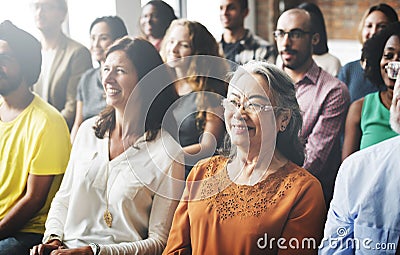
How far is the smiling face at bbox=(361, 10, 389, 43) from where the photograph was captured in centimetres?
323

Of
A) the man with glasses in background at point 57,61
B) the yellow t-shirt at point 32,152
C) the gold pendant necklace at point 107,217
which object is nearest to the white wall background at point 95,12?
the man with glasses in background at point 57,61

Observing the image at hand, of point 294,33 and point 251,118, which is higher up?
point 294,33

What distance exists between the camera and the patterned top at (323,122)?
260cm

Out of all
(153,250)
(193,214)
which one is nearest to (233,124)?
(193,214)

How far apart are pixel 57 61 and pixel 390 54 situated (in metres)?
1.63

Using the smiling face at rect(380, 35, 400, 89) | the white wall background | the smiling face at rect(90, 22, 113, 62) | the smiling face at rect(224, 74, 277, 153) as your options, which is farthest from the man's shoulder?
the white wall background

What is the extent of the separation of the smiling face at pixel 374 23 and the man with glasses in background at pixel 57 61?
1412mm

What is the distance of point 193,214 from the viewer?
191cm

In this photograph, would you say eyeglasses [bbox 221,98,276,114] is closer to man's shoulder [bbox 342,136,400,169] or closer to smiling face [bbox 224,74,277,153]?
smiling face [bbox 224,74,277,153]

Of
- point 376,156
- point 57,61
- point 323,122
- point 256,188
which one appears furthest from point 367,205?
point 57,61

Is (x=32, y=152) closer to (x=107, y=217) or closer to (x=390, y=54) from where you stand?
(x=107, y=217)

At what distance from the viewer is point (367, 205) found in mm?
1689

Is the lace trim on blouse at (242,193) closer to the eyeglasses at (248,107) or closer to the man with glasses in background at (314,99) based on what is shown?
the eyeglasses at (248,107)

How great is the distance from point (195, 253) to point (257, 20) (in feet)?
13.3
